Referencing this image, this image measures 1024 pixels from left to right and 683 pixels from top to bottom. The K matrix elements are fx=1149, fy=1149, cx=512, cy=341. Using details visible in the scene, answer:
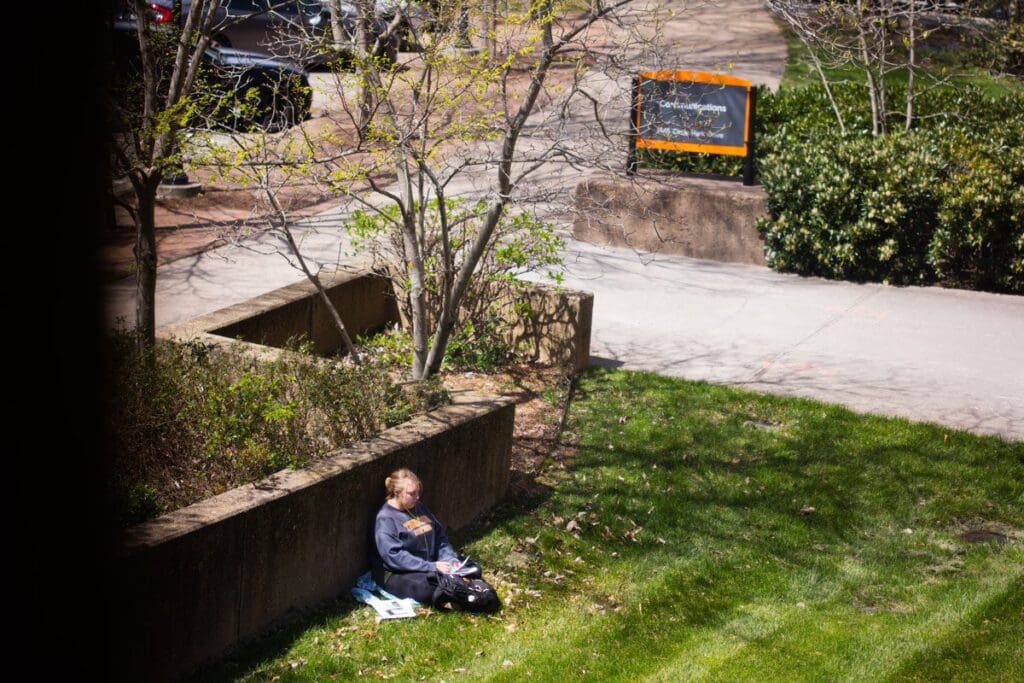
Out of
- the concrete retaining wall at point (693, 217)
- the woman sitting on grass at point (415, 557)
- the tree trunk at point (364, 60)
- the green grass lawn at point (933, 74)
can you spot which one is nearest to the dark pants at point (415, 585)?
the woman sitting on grass at point (415, 557)

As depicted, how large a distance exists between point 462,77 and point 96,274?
2.80 metres

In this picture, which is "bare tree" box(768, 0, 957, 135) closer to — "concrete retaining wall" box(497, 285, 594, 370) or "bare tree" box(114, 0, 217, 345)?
"concrete retaining wall" box(497, 285, 594, 370)

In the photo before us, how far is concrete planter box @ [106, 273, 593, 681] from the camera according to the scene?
539 cm

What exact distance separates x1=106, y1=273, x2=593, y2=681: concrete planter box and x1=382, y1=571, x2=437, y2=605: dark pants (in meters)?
0.32

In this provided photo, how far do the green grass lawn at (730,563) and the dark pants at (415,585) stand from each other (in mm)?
155

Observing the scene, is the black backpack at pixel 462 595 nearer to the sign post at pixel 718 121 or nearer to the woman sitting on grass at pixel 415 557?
the woman sitting on grass at pixel 415 557

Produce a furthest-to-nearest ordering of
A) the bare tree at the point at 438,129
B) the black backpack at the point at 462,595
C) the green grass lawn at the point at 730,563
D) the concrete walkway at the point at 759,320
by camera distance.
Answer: the concrete walkway at the point at 759,320, the bare tree at the point at 438,129, the black backpack at the point at 462,595, the green grass lawn at the point at 730,563

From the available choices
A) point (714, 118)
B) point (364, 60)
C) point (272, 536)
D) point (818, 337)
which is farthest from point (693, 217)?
point (272, 536)

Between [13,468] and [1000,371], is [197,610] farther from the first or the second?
[1000,371]

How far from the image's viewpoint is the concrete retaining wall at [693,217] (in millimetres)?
13453

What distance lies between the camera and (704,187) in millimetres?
13789

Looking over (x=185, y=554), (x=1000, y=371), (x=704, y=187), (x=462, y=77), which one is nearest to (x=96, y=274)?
(x=185, y=554)

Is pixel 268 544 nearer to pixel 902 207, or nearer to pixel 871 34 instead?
pixel 902 207

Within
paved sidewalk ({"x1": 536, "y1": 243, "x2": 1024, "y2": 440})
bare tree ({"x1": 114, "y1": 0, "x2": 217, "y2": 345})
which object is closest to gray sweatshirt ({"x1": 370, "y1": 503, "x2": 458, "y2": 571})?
bare tree ({"x1": 114, "y1": 0, "x2": 217, "y2": 345})
